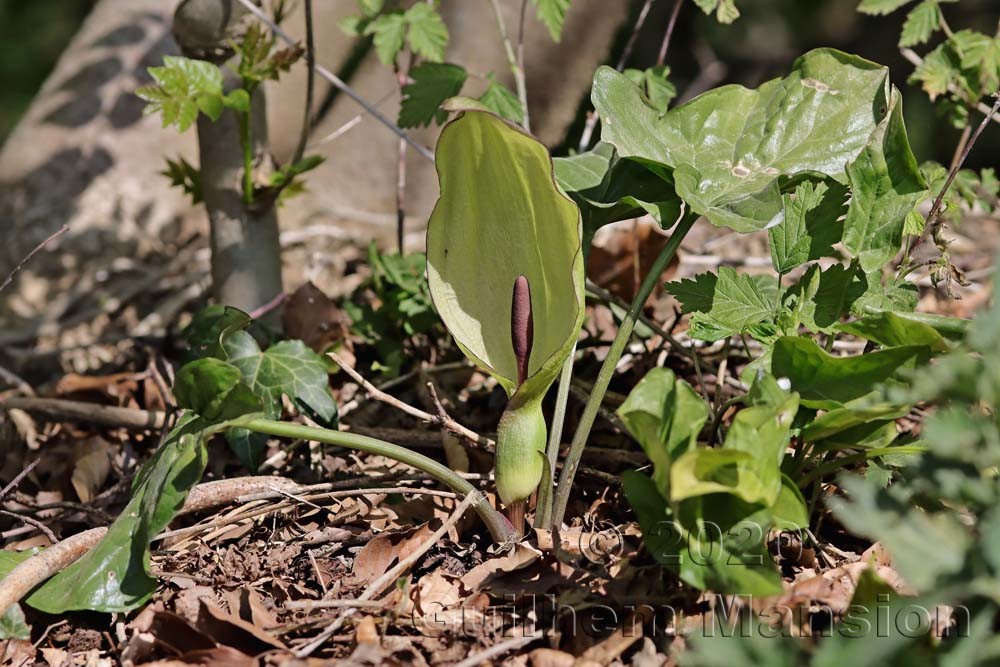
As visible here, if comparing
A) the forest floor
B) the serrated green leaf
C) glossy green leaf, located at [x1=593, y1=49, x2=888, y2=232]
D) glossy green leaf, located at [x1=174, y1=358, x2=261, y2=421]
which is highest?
the serrated green leaf

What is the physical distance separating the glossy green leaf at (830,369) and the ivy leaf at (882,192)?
16cm

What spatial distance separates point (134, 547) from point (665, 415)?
65 centimetres

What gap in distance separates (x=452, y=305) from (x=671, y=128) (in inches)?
15.9

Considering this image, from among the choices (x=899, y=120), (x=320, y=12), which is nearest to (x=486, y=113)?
(x=899, y=120)

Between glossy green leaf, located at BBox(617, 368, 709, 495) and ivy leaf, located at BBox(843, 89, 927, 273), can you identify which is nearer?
glossy green leaf, located at BBox(617, 368, 709, 495)

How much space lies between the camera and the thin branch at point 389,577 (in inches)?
43.5

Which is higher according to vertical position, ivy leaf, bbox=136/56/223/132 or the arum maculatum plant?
ivy leaf, bbox=136/56/223/132

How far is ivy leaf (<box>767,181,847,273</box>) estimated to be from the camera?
4.05 ft

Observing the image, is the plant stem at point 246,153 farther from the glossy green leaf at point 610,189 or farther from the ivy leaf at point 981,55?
the ivy leaf at point 981,55

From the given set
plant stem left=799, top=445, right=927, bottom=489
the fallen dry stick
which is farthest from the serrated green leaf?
the fallen dry stick

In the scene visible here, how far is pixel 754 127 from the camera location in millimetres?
1322

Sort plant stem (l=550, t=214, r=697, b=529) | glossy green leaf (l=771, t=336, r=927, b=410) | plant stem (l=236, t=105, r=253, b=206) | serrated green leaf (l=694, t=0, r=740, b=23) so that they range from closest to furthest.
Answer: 1. glossy green leaf (l=771, t=336, r=927, b=410)
2. plant stem (l=550, t=214, r=697, b=529)
3. serrated green leaf (l=694, t=0, r=740, b=23)
4. plant stem (l=236, t=105, r=253, b=206)

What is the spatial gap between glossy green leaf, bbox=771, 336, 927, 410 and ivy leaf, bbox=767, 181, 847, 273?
154mm

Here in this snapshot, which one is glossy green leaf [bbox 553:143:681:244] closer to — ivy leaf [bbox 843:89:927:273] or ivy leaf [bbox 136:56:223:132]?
ivy leaf [bbox 843:89:927:273]
